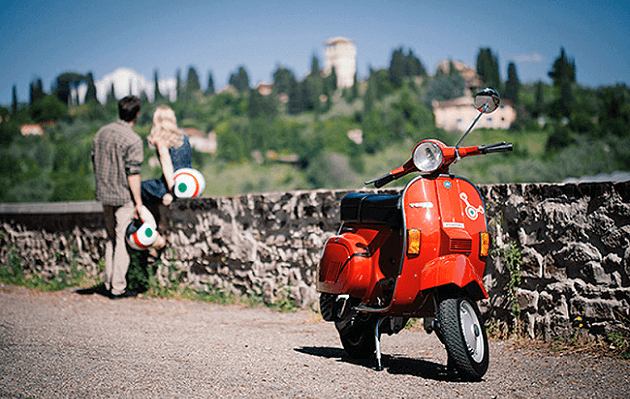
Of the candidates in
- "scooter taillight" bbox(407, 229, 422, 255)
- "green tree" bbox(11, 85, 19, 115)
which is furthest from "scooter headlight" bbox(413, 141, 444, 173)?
"green tree" bbox(11, 85, 19, 115)

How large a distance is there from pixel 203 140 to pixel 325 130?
2910 cm

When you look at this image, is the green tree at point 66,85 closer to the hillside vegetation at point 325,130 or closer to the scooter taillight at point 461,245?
the hillside vegetation at point 325,130

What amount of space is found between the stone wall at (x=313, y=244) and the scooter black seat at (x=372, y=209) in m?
1.16

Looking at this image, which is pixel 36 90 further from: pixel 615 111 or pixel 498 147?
pixel 498 147

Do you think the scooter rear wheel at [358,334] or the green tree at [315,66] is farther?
the green tree at [315,66]

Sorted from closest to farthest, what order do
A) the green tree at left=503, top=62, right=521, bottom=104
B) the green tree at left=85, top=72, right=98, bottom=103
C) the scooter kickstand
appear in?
the scooter kickstand → the green tree at left=85, top=72, right=98, bottom=103 → the green tree at left=503, top=62, right=521, bottom=104

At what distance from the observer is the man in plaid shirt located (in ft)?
20.7

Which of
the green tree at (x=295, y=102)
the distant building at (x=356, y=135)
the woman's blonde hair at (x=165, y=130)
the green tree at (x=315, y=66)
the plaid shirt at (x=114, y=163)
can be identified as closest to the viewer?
the plaid shirt at (x=114, y=163)

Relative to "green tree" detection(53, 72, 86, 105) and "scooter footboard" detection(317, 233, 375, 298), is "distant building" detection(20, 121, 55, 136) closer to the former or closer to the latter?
"green tree" detection(53, 72, 86, 105)

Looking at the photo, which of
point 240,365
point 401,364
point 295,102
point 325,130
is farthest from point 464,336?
point 295,102

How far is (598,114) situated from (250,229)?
9240 centimetres

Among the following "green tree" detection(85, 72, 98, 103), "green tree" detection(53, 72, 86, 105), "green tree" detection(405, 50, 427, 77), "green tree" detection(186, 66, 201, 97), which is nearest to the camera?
"green tree" detection(85, 72, 98, 103)

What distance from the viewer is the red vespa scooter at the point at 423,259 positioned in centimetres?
335

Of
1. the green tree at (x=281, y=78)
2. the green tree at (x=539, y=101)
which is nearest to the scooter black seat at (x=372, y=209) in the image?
the green tree at (x=539, y=101)
